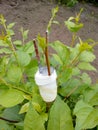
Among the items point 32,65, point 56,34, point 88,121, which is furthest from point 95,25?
point 88,121

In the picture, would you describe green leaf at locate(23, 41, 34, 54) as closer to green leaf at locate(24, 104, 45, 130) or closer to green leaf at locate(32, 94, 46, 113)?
green leaf at locate(32, 94, 46, 113)

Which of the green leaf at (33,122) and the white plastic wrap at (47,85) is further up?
the green leaf at (33,122)

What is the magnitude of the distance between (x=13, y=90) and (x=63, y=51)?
203mm

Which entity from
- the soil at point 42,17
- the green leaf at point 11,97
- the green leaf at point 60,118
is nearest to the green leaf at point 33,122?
the green leaf at point 60,118

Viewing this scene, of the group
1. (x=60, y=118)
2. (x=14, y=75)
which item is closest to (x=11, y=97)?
(x=14, y=75)

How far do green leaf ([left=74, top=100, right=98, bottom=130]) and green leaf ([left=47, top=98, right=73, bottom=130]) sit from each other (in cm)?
4

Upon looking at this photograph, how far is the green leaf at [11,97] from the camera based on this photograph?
2.42 feet

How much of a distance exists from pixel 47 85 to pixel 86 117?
13 cm

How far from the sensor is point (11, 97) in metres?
0.75

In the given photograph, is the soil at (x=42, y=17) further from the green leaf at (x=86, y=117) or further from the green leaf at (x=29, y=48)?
the green leaf at (x=86, y=117)

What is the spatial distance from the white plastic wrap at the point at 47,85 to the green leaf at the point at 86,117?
83mm

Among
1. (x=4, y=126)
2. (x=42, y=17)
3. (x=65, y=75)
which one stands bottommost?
(x=42, y=17)

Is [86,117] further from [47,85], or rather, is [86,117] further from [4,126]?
[4,126]

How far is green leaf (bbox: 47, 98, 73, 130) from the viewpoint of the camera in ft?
2.05
